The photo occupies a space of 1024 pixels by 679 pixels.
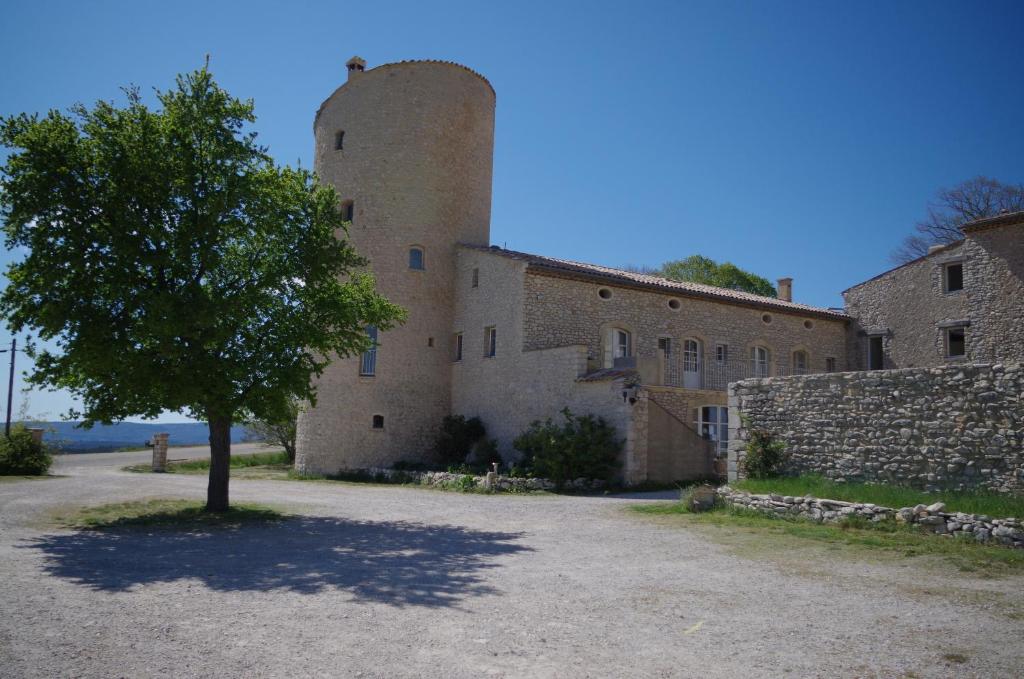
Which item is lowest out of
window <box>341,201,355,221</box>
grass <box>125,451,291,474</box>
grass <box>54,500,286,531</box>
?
grass <box>125,451,291,474</box>

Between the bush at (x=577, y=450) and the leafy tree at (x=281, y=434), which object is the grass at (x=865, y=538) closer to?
the bush at (x=577, y=450)

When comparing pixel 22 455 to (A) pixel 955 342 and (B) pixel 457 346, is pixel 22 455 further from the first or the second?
(A) pixel 955 342

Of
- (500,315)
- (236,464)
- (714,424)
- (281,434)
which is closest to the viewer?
(714,424)

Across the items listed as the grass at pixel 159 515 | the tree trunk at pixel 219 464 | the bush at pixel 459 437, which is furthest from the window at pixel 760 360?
the tree trunk at pixel 219 464

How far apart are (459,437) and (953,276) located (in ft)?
57.6

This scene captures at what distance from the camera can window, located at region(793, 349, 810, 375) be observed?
26.9 meters

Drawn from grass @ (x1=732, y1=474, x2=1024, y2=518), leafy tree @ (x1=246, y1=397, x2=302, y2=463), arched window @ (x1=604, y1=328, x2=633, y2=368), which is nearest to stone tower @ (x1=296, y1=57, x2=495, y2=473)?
leafy tree @ (x1=246, y1=397, x2=302, y2=463)

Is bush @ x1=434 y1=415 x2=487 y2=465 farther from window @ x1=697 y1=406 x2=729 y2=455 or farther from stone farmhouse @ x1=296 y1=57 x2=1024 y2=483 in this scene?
window @ x1=697 y1=406 x2=729 y2=455

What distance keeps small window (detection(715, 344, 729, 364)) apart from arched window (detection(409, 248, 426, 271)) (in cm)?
1071

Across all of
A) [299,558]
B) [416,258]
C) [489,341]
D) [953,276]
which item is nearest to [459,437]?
[489,341]

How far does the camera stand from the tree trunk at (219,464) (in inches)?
515

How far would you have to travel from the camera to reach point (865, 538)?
9688mm

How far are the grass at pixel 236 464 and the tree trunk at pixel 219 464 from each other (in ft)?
49.7

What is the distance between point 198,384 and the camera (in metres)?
11.9
